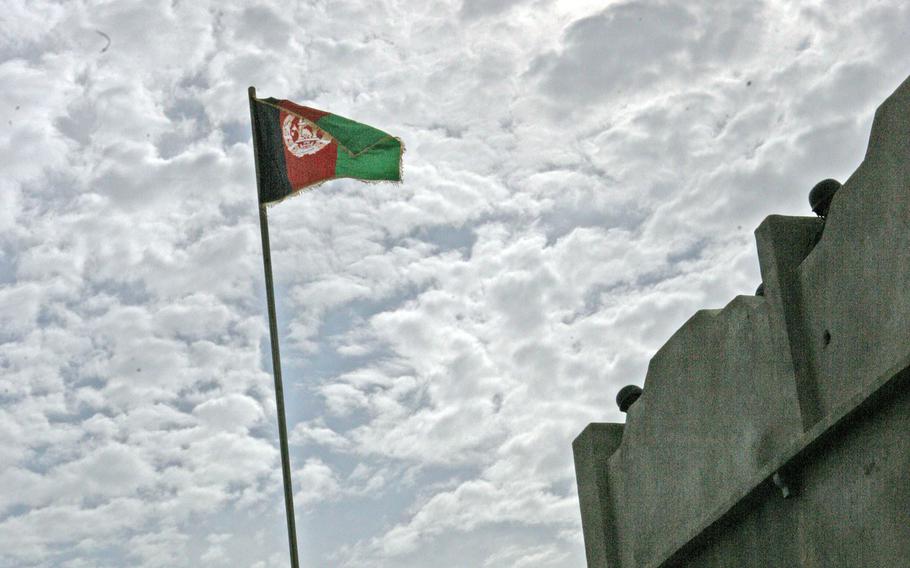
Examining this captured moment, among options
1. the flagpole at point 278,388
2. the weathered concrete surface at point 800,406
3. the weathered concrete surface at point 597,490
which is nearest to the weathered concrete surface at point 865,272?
the weathered concrete surface at point 800,406

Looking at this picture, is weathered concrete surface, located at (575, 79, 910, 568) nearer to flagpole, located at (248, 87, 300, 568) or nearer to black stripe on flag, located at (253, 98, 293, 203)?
flagpole, located at (248, 87, 300, 568)

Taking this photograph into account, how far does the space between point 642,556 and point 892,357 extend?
3.67 metres

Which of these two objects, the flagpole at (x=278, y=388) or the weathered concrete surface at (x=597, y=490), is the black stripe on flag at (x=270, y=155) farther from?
the weathered concrete surface at (x=597, y=490)

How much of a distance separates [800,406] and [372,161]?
19.9ft

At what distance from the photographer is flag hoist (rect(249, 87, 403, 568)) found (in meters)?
12.8

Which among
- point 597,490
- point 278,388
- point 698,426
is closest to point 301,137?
point 278,388

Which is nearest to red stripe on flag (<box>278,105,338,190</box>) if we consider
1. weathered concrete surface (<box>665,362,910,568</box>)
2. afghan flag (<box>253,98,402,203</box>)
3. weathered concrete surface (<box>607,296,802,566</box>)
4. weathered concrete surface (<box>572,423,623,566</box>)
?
afghan flag (<box>253,98,402,203</box>)

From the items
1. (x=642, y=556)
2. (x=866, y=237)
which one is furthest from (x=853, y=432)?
(x=642, y=556)

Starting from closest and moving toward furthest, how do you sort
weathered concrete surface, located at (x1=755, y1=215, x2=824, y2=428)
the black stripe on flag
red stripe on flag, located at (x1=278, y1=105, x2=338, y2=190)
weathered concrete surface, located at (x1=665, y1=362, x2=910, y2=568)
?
weathered concrete surface, located at (x1=665, y1=362, x2=910, y2=568)
weathered concrete surface, located at (x1=755, y1=215, x2=824, y2=428)
the black stripe on flag
red stripe on flag, located at (x1=278, y1=105, x2=338, y2=190)

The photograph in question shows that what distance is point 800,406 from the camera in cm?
815

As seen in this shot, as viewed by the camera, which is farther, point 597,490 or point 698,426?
point 597,490

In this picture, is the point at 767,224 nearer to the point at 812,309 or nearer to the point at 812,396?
the point at 812,309

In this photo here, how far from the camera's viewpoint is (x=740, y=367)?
Answer: 8930 millimetres

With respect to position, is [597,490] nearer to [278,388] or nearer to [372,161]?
[278,388]
